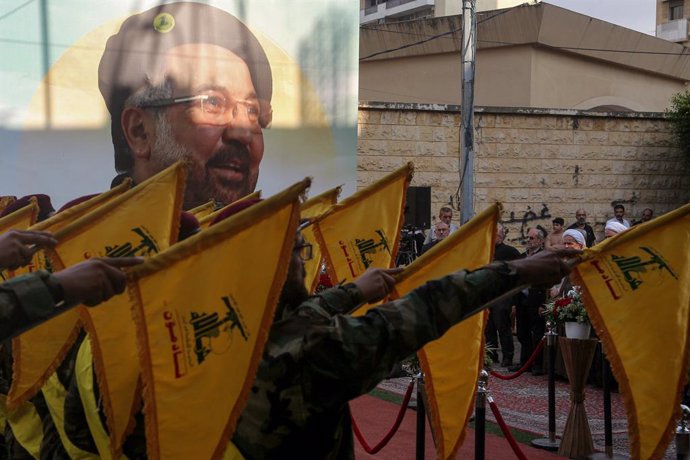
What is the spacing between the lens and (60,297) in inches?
117

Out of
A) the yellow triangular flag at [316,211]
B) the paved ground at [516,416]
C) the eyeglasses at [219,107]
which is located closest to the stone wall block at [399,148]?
the eyeglasses at [219,107]

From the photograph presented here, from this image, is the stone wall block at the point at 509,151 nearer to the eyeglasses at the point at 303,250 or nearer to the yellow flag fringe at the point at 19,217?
the yellow flag fringe at the point at 19,217

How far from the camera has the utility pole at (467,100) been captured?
17.6 metres

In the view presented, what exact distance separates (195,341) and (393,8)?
2469 inches

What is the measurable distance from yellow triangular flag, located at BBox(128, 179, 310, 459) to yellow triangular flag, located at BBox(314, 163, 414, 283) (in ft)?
15.4

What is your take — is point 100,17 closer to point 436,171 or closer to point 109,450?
point 436,171

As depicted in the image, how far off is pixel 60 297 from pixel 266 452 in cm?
86

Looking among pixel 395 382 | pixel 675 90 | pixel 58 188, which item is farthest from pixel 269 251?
pixel 675 90

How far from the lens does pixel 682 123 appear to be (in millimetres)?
20797

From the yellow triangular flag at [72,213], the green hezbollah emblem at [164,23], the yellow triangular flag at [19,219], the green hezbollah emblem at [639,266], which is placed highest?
the green hezbollah emblem at [164,23]

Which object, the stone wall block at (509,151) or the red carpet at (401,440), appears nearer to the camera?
the red carpet at (401,440)

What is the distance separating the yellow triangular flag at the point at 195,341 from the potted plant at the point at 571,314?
5435 millimetres

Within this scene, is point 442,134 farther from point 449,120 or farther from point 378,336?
point 378,336

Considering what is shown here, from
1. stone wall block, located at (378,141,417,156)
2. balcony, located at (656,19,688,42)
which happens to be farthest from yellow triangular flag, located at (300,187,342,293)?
balcony, located at (656,19,688,42)
